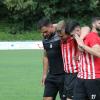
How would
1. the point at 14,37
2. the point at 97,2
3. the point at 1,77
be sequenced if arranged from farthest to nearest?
the point at 97,2 → the point at 14,37 → the point at 1,77

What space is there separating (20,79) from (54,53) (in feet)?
17.9

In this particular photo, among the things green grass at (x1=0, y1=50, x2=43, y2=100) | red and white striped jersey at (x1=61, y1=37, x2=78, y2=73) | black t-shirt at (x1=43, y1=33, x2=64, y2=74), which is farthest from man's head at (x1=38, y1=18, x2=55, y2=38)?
green grass at (x1=0, y1=50, x2=43, y2=100)

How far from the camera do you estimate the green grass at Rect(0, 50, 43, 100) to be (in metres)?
10.8

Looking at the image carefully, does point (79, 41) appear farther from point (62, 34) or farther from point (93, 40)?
point (62, 34)

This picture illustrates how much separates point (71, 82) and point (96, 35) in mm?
1278

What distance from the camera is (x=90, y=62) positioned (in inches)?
257

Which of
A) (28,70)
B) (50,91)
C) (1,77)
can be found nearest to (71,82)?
(50,91)

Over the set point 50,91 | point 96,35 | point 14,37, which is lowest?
point 14,37

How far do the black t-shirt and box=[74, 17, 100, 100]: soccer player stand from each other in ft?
3.74

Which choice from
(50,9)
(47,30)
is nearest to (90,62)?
(47,30)

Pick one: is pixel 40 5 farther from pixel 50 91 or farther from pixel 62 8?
pixel 50 91

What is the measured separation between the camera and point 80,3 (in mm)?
38844

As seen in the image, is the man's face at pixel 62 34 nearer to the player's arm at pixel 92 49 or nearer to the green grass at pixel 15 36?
the player's arm at pixel 92 49

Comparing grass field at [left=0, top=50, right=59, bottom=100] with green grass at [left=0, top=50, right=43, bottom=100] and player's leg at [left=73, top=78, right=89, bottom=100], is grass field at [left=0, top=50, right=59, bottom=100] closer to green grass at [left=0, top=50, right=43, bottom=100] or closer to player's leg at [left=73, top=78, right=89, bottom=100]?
green grass at [left=0, top=50, right=43, bottom=100]
